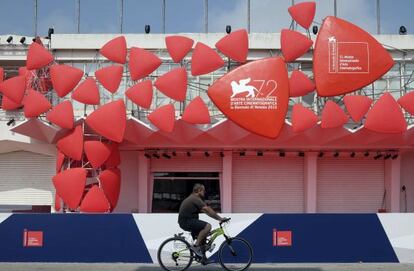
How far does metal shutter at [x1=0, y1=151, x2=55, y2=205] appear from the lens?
85.3 ft

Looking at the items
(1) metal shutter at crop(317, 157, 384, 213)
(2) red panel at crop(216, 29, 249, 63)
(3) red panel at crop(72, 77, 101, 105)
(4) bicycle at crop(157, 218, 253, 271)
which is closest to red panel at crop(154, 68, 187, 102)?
(2) red panel at crop(216, 29, 249, 63)

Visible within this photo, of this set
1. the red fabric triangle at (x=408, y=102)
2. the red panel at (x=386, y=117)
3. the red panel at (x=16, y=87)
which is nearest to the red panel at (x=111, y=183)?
the red panel at (x=16, y=87)

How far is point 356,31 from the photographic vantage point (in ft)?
70.6

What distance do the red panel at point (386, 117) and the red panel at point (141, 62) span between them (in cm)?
762

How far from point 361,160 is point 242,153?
16.2ft

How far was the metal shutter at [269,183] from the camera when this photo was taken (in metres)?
24.9

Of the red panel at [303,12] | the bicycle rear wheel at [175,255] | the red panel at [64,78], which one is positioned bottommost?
the bicycle rear wheel at [175,255]

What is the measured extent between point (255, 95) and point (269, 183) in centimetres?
530

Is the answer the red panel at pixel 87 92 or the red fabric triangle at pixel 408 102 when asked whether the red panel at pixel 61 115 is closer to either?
the red panel at pixel 87 92

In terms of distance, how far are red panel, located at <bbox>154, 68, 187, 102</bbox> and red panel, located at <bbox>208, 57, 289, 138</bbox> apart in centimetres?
101

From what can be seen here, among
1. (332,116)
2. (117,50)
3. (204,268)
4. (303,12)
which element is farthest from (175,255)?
(303,12)

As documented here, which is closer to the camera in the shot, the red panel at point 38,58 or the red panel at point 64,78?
the red panel at point 64,78

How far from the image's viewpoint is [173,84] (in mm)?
21047

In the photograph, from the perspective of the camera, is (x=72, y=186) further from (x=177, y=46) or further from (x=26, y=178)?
(x=177, y=46)
